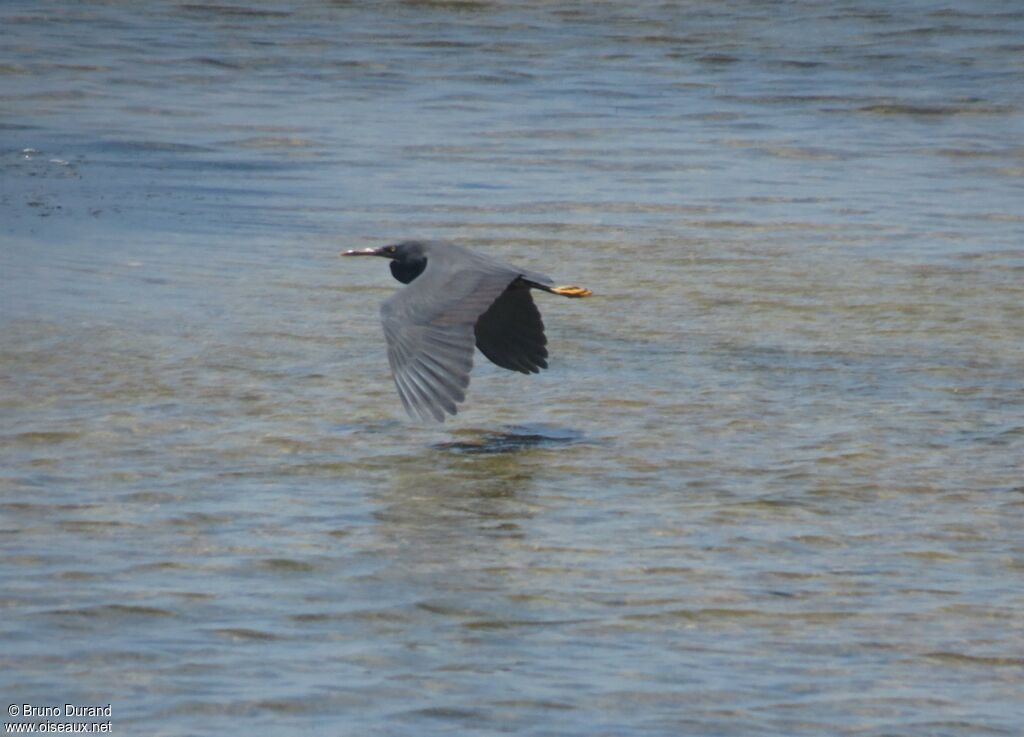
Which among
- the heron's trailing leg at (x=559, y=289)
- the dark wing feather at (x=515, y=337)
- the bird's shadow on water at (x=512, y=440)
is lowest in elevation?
the bird's shadow on water at (x=512, y=440)

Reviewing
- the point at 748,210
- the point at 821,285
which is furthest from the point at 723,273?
the point at 748,210

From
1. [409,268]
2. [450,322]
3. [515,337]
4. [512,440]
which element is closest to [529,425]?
[512,440]

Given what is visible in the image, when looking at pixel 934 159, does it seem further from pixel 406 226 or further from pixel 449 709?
pixel 449 709

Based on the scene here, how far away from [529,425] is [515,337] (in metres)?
0.41

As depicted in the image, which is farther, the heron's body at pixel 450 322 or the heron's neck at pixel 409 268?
the heron's neck at pixel 409 268

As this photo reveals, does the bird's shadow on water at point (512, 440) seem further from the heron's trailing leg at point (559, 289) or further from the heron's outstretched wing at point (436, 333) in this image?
the heron's trailing leg at point (559, 289)

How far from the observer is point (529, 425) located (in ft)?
20.9

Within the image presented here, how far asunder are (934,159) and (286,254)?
4.99 meters

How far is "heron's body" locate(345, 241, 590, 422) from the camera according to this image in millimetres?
5543

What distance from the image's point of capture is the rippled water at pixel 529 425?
4031mm

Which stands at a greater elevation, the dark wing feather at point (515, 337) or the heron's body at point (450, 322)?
the heron's body at point (450, 322)

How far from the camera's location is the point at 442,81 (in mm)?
15438

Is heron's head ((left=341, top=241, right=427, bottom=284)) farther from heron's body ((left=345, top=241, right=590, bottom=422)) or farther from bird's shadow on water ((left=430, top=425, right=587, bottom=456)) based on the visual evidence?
bird's shadow on water ((left=430, top=425, right=587, bottom=456))

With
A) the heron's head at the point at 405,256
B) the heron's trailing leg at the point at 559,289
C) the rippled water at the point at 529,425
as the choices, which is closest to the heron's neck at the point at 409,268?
the heron's head at the point at 405,256
